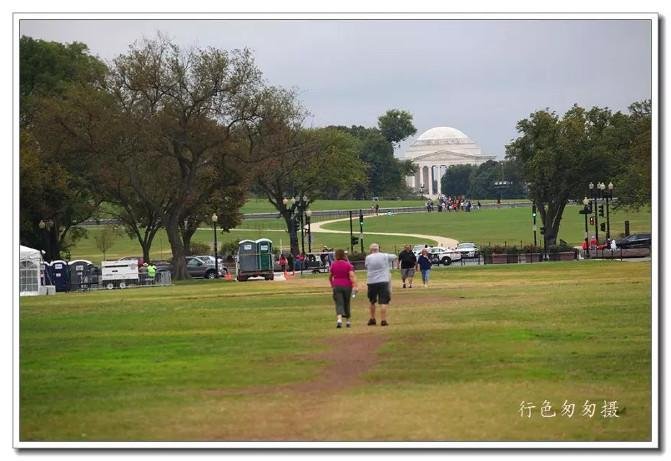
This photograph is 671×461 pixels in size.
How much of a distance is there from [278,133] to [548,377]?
5415 centimetres

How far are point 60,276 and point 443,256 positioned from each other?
102 ft

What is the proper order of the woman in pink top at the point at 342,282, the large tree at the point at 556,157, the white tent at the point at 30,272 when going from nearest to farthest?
1. the woman in pink top at the point at 342,282
2. the white tent at the point at 30,272
3. the large tree at the point at 556,157

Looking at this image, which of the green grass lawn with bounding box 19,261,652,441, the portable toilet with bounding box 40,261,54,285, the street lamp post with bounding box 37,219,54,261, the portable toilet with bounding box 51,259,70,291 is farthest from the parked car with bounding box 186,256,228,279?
the green grass lawn with bounding box 19,261,652,441

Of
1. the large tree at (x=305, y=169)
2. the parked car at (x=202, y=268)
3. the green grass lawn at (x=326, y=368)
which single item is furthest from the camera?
the large tree at (x=305, y=169)

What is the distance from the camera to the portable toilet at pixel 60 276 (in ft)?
194

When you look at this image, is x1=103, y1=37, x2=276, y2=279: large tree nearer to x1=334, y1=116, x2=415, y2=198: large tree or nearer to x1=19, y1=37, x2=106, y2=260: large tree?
x1=19, y1=37, x2=106, y2=260: large tree

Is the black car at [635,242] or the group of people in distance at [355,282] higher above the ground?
the group of people in distance at [355,282]

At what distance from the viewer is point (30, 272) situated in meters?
53.2

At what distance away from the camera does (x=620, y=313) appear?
2881 cm

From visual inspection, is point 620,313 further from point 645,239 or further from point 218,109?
point 645,239

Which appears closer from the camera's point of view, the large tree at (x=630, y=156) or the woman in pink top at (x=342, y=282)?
the woman in pink top at (x=342, y=282)

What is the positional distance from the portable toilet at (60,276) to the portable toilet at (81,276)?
1.16 metres

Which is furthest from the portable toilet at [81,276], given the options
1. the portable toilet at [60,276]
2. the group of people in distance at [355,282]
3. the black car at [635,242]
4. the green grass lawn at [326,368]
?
the group of people in distance at [355,282]

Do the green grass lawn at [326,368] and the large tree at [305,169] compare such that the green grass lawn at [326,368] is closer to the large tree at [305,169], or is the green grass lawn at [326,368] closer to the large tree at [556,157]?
the large tree at [305,169]
